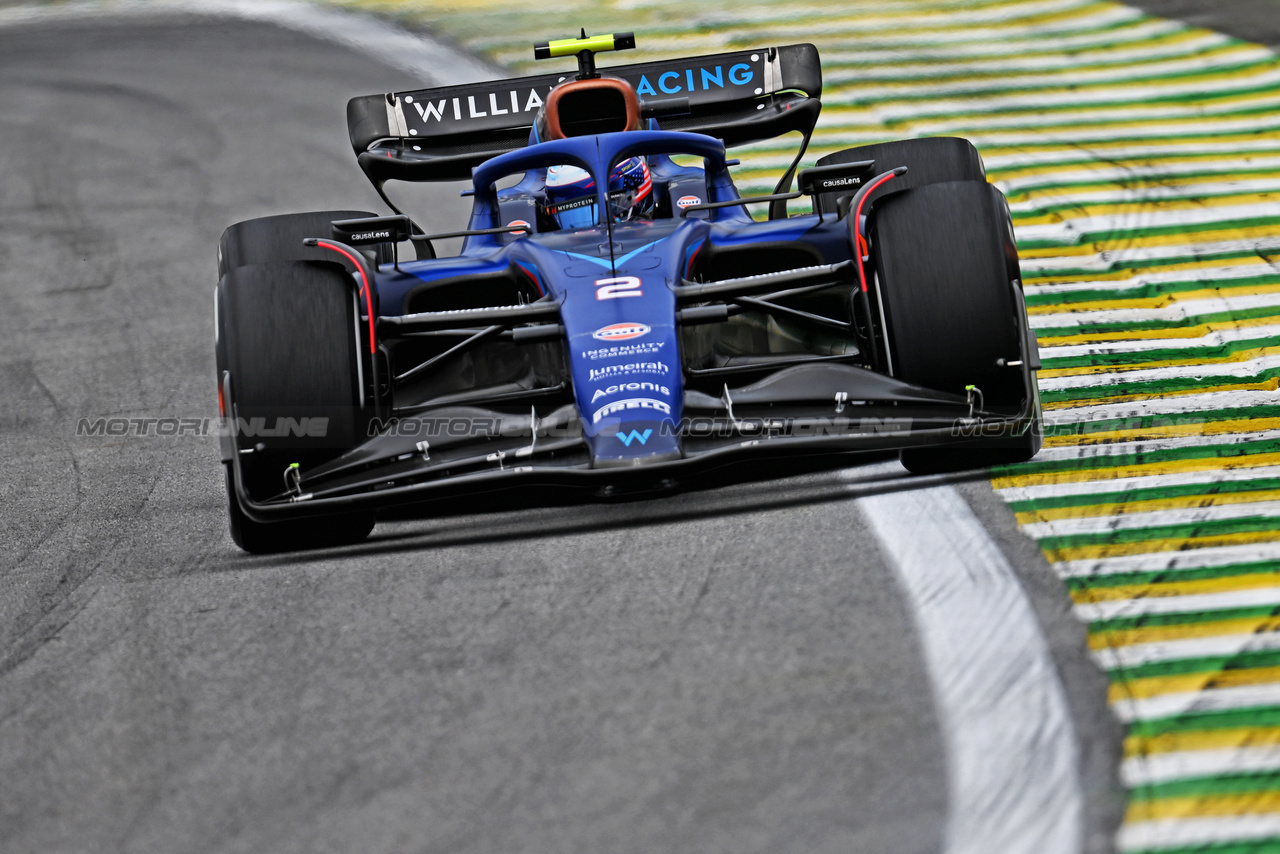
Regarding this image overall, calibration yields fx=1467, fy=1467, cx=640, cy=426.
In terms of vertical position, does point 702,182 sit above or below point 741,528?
above

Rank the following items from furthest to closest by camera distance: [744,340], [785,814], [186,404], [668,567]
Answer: [186,404]
[744,340]
[668,567]
[785,814]

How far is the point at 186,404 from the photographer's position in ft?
25.3

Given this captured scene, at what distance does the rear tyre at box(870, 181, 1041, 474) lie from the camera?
201 inches

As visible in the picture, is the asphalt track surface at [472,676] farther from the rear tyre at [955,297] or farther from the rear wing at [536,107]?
the rear wing at [536,107]

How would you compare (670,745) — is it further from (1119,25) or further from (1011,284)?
(1119,25)

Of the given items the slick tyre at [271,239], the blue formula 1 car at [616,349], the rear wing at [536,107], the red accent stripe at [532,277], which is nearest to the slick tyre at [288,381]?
the blue formula 1 car at [616,349]

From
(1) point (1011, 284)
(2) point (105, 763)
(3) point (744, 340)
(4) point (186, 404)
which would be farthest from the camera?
(4) point (186, 404)

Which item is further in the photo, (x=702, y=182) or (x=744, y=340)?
(x=702, y=182)

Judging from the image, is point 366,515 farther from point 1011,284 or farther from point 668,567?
point 1011,284

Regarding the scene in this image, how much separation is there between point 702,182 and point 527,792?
4.24 metres

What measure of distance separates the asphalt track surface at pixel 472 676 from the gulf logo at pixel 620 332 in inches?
25.4

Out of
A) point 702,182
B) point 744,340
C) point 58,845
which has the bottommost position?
point 58,845

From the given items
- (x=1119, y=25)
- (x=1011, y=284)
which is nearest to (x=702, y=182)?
(x=1011, y=284)

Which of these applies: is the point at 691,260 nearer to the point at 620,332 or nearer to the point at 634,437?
the point at 620,332
